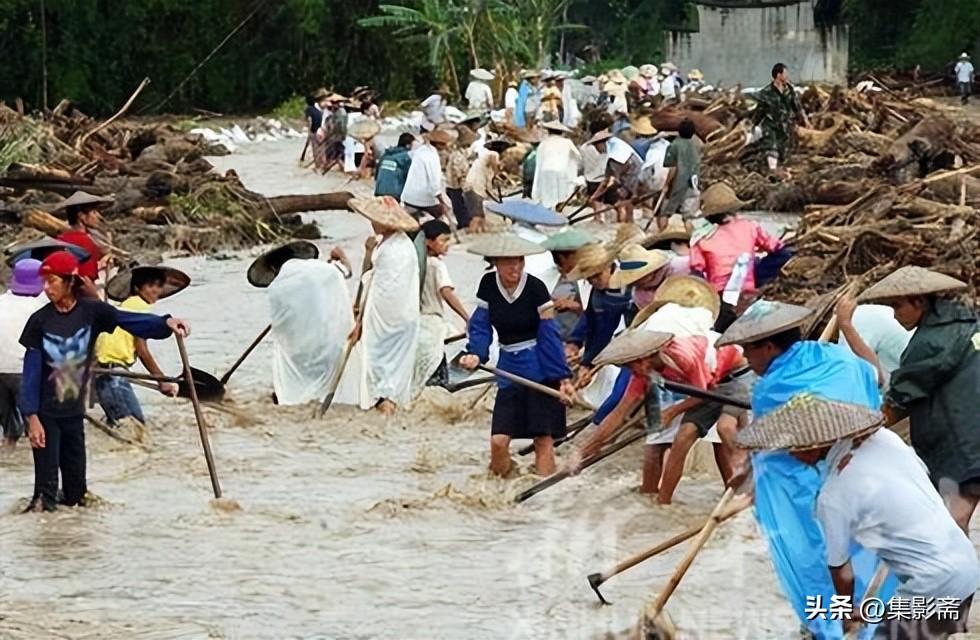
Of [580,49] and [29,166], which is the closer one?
[29,166]

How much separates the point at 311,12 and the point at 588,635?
35.7m

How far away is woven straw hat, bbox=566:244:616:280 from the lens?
9.63m

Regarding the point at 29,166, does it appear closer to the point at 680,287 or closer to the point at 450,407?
the point at 450,407

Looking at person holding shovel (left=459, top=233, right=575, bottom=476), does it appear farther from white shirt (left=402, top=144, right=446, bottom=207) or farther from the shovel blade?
white shirt (left=402, top=144, right=446, bottom=207)

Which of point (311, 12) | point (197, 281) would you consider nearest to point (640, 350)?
point (197, 281)

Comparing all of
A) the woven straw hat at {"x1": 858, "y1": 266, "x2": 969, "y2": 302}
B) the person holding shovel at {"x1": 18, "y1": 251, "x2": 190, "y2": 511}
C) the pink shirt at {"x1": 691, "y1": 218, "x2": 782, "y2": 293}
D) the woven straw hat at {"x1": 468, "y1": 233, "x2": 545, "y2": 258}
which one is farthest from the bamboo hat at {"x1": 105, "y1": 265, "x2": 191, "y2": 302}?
the woven straw hat at {"x1": 858, "y1": 266, "x2": 969, "y2": 302}

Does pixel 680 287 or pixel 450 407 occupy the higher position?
pixel 680 287

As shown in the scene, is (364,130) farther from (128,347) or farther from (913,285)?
(913,285)

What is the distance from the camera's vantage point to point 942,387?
6.20 m

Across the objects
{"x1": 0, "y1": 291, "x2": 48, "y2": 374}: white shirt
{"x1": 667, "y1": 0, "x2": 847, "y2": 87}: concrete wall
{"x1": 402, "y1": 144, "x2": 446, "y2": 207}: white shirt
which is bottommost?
{"x1": 667, "y1": 0, "x2": 847, "y2": 87}: concrete wall

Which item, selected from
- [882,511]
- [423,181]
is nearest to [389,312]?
[882,511]

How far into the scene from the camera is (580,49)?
61000 mm

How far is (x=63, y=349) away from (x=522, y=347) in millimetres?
2303

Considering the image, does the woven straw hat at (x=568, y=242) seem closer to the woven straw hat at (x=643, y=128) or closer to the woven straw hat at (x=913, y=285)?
the woven straw hat at (x=913, y=285)
